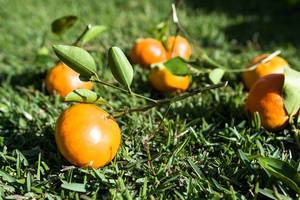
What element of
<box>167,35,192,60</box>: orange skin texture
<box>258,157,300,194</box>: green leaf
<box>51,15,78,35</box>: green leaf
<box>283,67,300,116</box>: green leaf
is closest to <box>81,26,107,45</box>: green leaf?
<box>51,15,78,35</box>: green leaf

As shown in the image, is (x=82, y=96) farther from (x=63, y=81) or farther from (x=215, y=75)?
(x=215, y=75)

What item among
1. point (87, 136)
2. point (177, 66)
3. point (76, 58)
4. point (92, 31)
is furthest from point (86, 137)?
point (92, 31)

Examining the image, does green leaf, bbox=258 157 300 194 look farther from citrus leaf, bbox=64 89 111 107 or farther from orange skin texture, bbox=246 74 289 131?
citrus leaf, bbox=64 89 111 107

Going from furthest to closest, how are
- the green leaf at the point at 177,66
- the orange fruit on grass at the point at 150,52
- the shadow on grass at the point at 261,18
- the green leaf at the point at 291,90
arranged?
the shadow on grass at the point at 261,18 < the orange fruit on grass at the point at 150,52 < the green leaf at the point at 177,66 < the green leaf at the point at 291,90

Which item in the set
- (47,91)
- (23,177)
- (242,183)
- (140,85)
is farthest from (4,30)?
(242,183)

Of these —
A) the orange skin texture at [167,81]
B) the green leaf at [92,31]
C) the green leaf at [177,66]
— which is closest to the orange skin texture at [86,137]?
the green leaf at [177,66]

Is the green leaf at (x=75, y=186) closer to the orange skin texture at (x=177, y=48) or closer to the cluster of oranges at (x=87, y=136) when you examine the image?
the cluster of oranges at (x=87, y=136)

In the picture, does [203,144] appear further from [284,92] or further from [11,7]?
[11,7]
